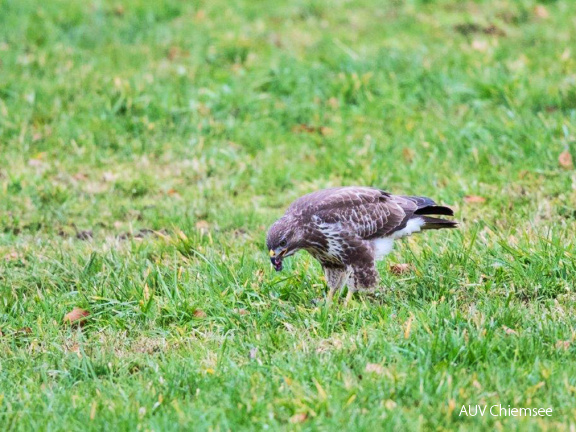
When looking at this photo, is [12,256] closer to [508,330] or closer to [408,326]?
[408,326]

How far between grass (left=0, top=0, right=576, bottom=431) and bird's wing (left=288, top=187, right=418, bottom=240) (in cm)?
28

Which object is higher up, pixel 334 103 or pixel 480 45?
pixel 480 45

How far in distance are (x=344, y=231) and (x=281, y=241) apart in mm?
408

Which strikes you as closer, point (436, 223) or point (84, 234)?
point (436, 223)

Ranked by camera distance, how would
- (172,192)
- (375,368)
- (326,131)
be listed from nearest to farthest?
(375,368) < (172,192) < (326,131)

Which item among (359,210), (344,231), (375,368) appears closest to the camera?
(375,368)

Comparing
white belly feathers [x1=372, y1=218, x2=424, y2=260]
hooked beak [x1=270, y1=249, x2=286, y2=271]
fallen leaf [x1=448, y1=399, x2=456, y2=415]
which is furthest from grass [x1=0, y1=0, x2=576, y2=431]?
hooked beak [x1=270, y1=249, x2=286, y2=271]

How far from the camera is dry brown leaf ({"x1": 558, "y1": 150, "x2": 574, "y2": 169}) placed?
6820 millimetres

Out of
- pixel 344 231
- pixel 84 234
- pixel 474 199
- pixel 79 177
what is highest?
pixel 344 231

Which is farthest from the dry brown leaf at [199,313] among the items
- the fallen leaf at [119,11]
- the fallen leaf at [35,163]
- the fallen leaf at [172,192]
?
the fallen leaf at [119,11]

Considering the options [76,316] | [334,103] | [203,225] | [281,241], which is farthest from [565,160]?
[76,316]

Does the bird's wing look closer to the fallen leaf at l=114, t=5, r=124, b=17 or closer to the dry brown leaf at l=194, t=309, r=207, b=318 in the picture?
the dry brown leaf at l=194, t=309, r=207, b=318

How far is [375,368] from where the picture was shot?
13.5 feet

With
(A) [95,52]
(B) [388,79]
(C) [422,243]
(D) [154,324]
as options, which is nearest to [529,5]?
(B) [388,79]
